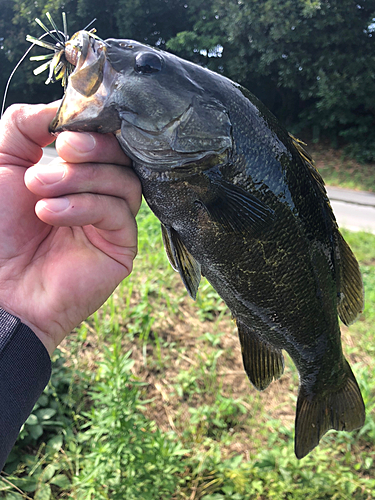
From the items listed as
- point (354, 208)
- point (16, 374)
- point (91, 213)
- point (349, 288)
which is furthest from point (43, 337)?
point (354, 208)

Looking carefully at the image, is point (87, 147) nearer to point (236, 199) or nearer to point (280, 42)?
point (236, 199)

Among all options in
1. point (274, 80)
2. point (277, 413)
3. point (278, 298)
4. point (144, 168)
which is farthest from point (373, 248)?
point (274, 80)

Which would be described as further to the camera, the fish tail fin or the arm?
the fish tail fin

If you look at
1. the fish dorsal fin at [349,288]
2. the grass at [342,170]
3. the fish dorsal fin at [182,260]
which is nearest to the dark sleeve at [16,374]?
the fish dorsal fin at [182,260]

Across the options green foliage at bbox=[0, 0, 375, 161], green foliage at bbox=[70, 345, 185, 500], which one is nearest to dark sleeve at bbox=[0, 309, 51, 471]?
green foliage at bbox=[70, 345, 185, 500]

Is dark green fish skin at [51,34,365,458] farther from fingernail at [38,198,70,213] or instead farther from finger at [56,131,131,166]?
fingernail at [38,198,70,213]

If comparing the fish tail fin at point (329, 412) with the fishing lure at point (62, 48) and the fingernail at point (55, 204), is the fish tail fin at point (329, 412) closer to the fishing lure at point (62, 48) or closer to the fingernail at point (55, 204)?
the fingernail at point (55, 204)

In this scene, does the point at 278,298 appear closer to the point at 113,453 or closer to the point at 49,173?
the point at 49,173

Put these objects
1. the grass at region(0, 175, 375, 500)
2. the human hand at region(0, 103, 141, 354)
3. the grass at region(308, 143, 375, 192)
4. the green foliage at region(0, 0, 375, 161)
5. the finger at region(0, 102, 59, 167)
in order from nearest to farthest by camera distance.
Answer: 1. the human hand at region(0, 103, 141, 354)
2. the finger at region(0, 102, 59, 167)
3. the grass at region(0, 175, 375, 500)
4. the grass at region(308, 143, 375, 192)
5. the green foliage at region(0, 0, 375, 161)
